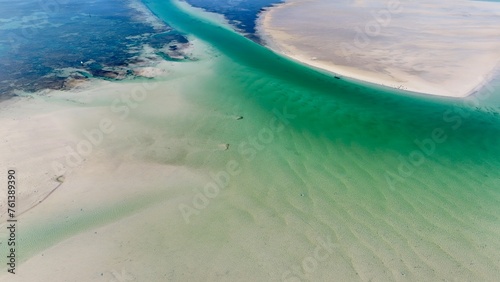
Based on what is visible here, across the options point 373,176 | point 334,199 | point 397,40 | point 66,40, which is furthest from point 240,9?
point 334,199

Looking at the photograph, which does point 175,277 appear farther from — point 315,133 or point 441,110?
point 441,110

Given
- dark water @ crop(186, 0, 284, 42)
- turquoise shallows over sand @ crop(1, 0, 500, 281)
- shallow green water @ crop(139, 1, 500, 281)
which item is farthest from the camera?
dark water @ crop(186, 0, 284, 42)

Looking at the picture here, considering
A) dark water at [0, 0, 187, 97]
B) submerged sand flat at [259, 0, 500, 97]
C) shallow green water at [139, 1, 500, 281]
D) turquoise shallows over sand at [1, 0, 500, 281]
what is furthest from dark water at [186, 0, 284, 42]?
turquoise shallows over sand at [1, 0, 500, 281]

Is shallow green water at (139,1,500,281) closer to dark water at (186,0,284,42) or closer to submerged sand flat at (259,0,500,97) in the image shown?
submerged sand flat at (259,0,500,97)

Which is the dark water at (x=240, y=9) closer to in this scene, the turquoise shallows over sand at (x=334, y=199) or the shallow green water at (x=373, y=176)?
the shallow green water at (x=373, y=176)

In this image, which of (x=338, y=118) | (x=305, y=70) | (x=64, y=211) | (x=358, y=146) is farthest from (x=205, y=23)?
(x=64, y=211)

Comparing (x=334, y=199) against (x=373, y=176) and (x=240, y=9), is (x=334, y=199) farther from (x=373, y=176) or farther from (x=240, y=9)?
(x=240, y=9)
